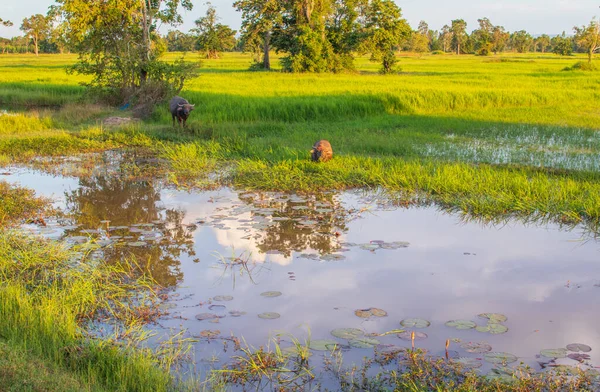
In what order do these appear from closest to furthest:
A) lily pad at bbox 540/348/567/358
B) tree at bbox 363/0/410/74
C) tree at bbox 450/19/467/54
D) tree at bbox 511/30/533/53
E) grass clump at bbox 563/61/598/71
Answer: lily pad at bbox 540/348/567/358 < tree at bbox 363/0/410/74 < grass clump at bbox 563/61/598/71 < tree at bbox 450/19/467/54 < tree at bbox 511/30/533/53

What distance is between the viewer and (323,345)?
3.26m

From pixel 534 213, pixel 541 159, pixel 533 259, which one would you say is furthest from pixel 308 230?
pixel 541 159

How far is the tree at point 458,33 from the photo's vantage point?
2867 inches

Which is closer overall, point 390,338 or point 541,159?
point 390,338

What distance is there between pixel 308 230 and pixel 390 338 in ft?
7.38

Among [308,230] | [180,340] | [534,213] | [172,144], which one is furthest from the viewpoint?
[172,144]

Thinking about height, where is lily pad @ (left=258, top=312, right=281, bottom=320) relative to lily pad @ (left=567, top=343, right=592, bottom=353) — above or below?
above

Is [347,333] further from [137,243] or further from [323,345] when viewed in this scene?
[137,243]

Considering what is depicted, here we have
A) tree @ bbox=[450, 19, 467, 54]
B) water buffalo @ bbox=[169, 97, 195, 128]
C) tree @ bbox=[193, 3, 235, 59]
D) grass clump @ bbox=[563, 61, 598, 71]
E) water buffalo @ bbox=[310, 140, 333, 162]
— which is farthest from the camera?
tree @ bbox=[450, 19, 467, 54]

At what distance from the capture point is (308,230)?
18.2 ft

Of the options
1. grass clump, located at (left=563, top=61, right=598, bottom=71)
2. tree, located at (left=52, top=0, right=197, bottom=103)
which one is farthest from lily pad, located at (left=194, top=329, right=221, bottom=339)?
grass clump, located at (left=563, top=61, right=598, bottom=71)

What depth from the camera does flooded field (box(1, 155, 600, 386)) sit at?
11.1ft

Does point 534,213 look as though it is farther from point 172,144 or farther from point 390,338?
point 172,144

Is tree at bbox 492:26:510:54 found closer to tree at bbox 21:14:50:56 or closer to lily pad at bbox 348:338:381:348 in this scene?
tree at bbox 21:14:50:56
